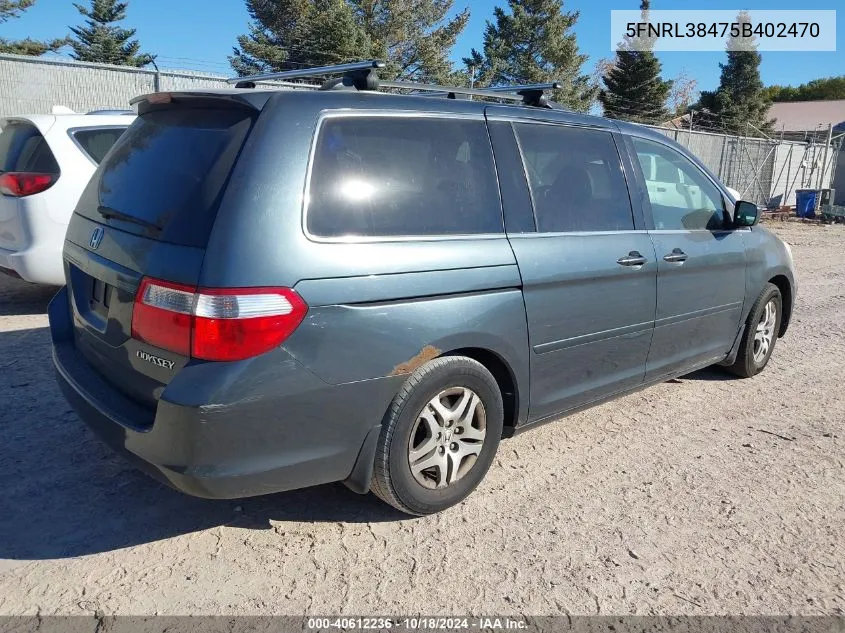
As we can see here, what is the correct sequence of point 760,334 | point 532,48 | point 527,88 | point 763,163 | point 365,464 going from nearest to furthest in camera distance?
point 365,464, point 527,88, point 760,334, point 763,163, point 532,48

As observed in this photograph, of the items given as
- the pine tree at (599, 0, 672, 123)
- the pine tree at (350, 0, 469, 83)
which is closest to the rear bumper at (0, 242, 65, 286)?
the pine tree at (350, 0, 469, 83)

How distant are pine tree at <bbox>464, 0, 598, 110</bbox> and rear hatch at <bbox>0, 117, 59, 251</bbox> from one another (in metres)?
34.7

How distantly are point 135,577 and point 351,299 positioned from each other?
4.48ft

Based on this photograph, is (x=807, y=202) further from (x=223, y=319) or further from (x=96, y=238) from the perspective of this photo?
Result: (x=223, y=319)

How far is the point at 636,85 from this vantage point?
142 ft

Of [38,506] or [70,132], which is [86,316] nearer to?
[38,506]

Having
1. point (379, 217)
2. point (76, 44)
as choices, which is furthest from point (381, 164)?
point (76, 44)

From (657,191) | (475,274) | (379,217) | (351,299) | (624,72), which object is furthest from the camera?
(624,72)

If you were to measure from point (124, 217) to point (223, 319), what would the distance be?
33.2 inches

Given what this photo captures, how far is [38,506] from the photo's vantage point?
310 centimetres

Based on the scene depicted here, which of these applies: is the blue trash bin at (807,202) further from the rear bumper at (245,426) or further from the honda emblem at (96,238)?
the honda emblem at (96,238)

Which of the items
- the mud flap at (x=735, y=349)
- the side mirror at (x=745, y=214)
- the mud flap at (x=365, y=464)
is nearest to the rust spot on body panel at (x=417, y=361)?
the mud flap at (x=365, y=464)

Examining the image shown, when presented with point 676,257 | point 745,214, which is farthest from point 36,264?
point 745,214

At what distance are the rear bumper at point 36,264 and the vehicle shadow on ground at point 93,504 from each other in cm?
214
